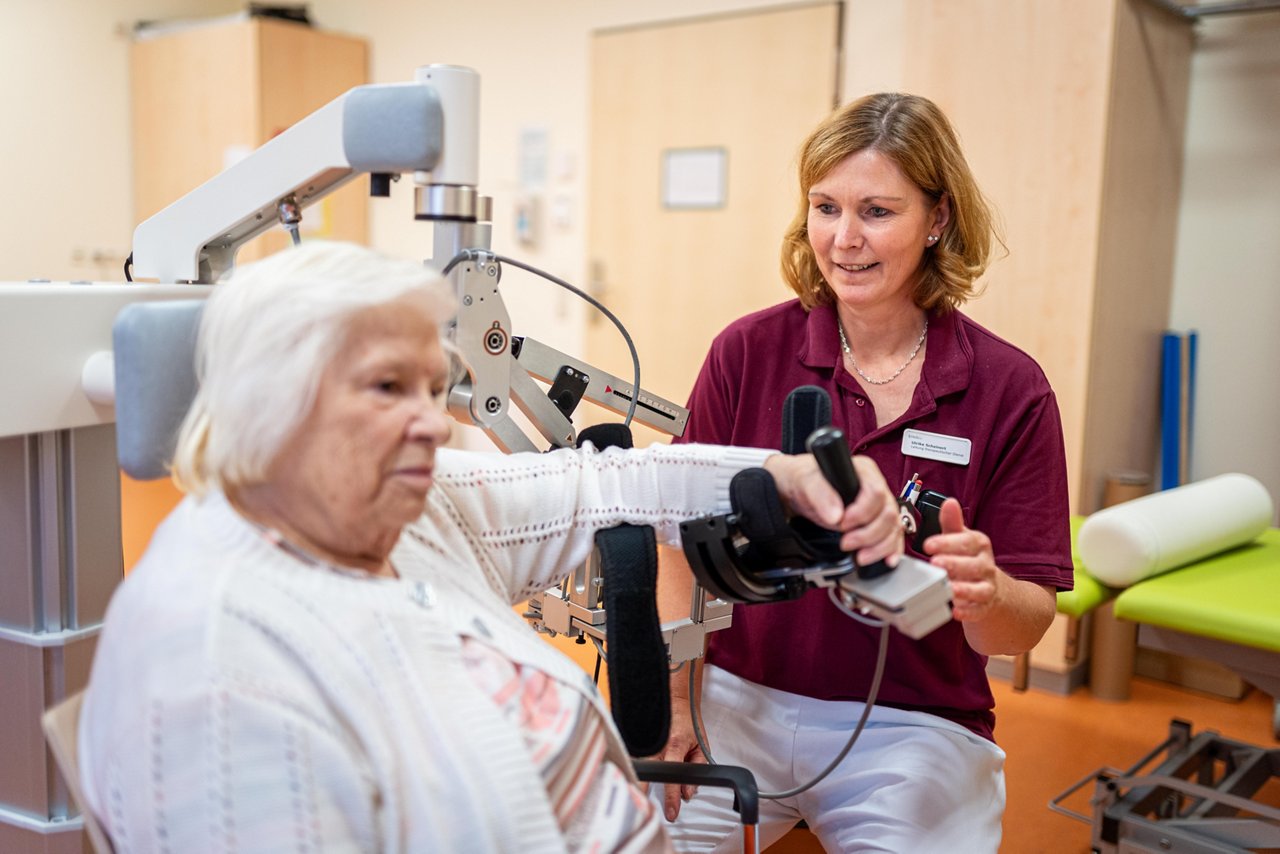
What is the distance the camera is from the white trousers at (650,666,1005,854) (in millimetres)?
1420

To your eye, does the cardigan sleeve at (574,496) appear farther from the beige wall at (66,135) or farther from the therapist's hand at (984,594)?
the beige wall at (66,135)

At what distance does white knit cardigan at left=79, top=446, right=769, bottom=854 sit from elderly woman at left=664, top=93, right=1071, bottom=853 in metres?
0.66

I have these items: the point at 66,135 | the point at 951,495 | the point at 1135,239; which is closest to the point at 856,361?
the point at 951,495

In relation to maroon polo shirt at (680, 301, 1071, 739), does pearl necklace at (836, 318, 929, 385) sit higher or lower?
higher

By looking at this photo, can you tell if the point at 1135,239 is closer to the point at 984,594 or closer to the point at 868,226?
the point at 868,226

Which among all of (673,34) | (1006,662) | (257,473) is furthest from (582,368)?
(673,34)

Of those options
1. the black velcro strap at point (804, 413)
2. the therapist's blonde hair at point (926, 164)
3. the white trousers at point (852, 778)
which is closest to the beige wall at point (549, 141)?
the therapist's blonde hair at point (926, 164)

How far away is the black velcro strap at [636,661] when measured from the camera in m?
1.20

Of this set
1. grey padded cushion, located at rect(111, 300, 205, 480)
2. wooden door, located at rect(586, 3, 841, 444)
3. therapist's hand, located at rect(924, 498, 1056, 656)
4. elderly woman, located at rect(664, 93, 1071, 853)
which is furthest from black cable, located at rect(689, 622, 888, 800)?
wooden door, located at rect(586, 3, 841, 444)

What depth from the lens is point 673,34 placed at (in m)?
4.13

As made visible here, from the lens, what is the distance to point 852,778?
148cm

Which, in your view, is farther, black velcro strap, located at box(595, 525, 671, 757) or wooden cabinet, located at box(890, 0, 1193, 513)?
wooden cabinet, located at box(890, 0, 1193, 513)

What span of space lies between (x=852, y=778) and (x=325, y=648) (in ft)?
2.97

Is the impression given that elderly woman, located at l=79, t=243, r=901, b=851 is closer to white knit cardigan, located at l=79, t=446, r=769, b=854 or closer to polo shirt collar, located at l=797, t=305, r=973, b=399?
white knit cardigan, located at l=79, t=446, r=769, b=854
